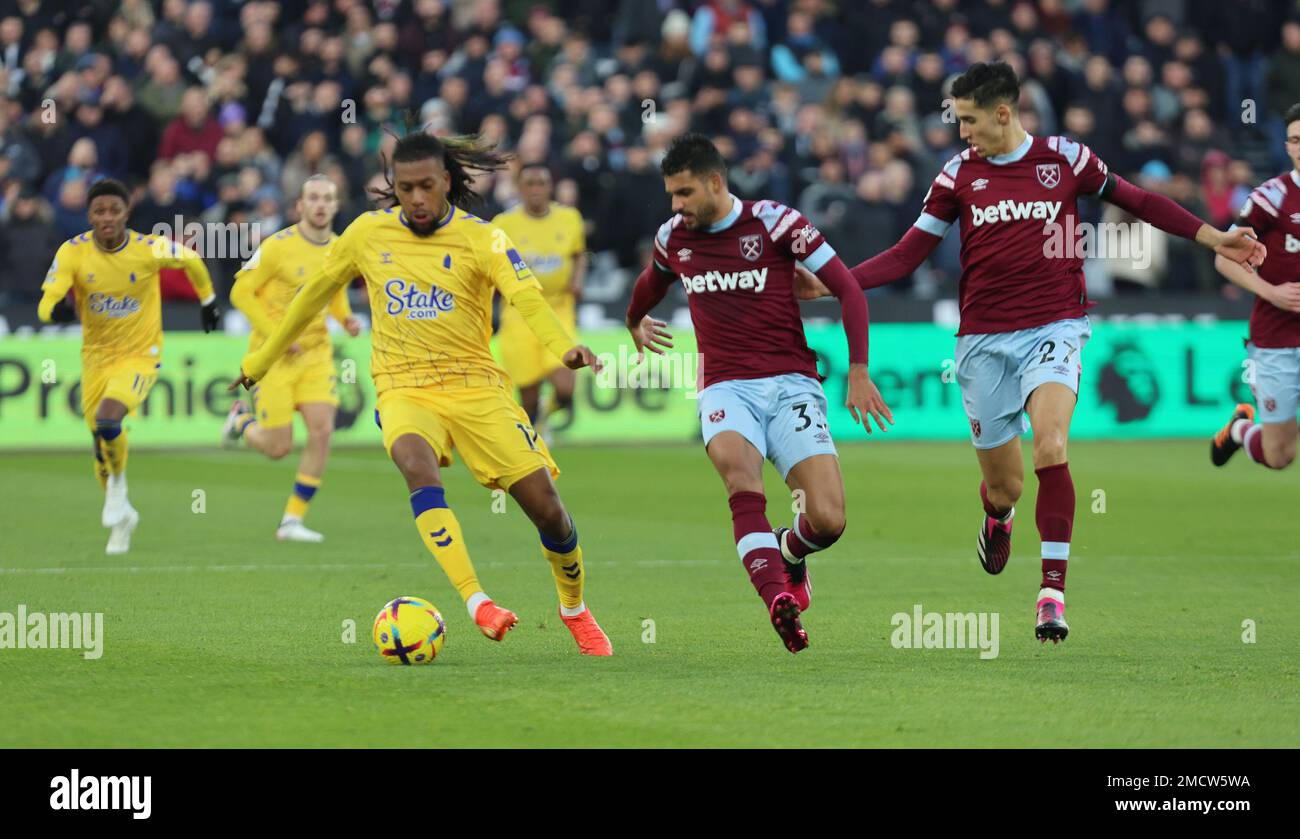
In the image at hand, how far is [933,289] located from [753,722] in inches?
593

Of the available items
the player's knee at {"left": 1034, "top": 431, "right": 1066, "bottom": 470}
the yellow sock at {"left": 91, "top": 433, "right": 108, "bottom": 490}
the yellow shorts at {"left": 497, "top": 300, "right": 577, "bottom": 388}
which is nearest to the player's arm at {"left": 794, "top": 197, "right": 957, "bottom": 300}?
the player's knee at {"left": 1034, "top": 431, "right": 1066, "bottom": 470}

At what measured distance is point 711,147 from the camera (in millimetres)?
8406

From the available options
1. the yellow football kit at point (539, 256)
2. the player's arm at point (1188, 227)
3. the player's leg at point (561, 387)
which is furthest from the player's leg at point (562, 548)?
the yellow football kit at point (539, 256)

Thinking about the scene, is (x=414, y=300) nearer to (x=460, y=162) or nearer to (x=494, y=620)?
(x=460, y=162)

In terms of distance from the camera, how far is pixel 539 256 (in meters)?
17.6

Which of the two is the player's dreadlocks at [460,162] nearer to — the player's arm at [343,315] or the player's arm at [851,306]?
the player's arm at [851,306]

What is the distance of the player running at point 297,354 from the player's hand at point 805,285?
5.21 meters

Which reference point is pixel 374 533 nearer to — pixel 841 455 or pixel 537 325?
pixel 537 325

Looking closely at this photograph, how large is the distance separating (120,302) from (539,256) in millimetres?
5224

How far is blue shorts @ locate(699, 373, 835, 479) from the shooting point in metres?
8.50

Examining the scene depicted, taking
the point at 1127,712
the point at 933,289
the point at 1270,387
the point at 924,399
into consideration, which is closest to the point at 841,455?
the point at 924,399

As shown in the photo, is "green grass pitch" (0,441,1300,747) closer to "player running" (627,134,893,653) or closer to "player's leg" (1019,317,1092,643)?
"player's leg" (1019,317,1092,643)

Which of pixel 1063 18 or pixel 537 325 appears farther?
pixel 1063 18

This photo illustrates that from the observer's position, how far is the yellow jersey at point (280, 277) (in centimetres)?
1339
